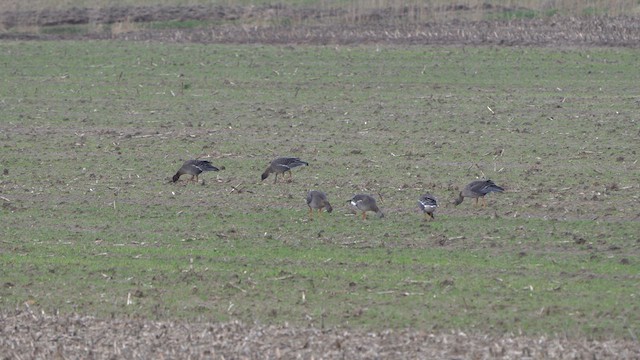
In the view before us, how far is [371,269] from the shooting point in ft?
42.4

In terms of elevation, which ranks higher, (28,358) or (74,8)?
(28,358)

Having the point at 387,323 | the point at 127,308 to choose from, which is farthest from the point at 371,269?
the point at 127,308

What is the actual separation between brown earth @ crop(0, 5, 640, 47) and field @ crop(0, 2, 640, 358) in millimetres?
1608

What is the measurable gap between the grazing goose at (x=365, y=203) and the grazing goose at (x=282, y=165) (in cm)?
233

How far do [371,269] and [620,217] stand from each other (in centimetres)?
374

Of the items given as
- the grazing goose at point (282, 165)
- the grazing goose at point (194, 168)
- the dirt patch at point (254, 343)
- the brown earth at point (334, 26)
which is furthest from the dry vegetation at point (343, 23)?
the dirt patch at point (254, 343)

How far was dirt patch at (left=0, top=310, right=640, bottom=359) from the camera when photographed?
10.4 meters

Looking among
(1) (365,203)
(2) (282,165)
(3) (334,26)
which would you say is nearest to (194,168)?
(2) (282,165)

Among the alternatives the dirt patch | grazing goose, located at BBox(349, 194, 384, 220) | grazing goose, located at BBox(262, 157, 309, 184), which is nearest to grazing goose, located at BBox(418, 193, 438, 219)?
grazing goose, located at BBox(349, 194, 384, 220)

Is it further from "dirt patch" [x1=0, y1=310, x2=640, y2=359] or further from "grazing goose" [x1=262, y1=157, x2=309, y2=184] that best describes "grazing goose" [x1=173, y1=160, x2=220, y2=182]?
"dirt patch" [x1=0, y1=310, x2=640, y2=359]

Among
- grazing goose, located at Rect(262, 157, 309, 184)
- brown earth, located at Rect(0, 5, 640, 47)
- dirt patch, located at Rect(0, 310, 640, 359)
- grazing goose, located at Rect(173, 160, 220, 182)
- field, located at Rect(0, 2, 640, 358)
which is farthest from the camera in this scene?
brown earth, located at Rect(0, 5, 640, 47)

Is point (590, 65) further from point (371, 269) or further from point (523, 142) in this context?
point (371, 269)

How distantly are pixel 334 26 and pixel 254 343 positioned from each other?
23.6 m

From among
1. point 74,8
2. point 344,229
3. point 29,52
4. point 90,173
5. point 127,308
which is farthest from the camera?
point 74,8
